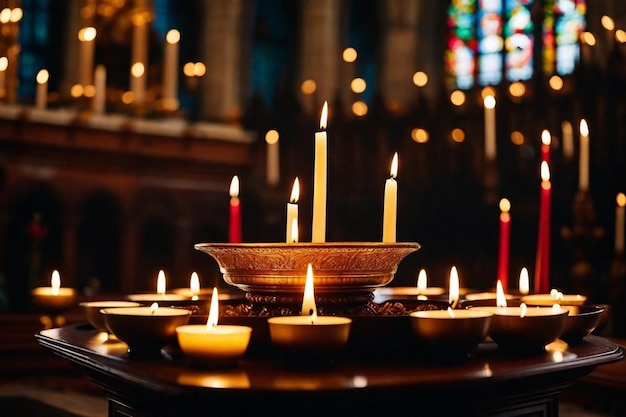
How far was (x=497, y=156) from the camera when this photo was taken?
21.1 feet

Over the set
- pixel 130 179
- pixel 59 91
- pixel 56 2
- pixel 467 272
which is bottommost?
pixel 467 272

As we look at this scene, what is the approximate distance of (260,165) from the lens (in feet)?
26.8

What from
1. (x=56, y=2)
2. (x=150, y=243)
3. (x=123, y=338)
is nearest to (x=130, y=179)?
(x=150, y=243)

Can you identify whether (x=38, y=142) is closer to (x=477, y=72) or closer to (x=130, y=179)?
(x=130, y=179)

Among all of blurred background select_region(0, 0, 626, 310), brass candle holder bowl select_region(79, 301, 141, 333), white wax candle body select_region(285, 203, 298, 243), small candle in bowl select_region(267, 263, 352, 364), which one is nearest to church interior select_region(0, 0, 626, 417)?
blurred background select_region(0, 0, 626, 310)

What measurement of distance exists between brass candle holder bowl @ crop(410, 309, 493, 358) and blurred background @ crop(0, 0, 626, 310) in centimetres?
211

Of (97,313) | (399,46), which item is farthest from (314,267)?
(399,46)

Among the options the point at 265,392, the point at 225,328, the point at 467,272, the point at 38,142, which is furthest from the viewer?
the point at 38,142

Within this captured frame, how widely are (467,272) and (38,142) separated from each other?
3.96 meters

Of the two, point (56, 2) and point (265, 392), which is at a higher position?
point (56, 2)

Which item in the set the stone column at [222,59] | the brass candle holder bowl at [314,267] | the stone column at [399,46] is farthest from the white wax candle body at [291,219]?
the stone column at [399,46]

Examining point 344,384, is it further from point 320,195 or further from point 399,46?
point 399,46

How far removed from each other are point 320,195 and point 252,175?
644 centimetres

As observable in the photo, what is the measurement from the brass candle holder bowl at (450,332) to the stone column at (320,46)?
10.3 metres
